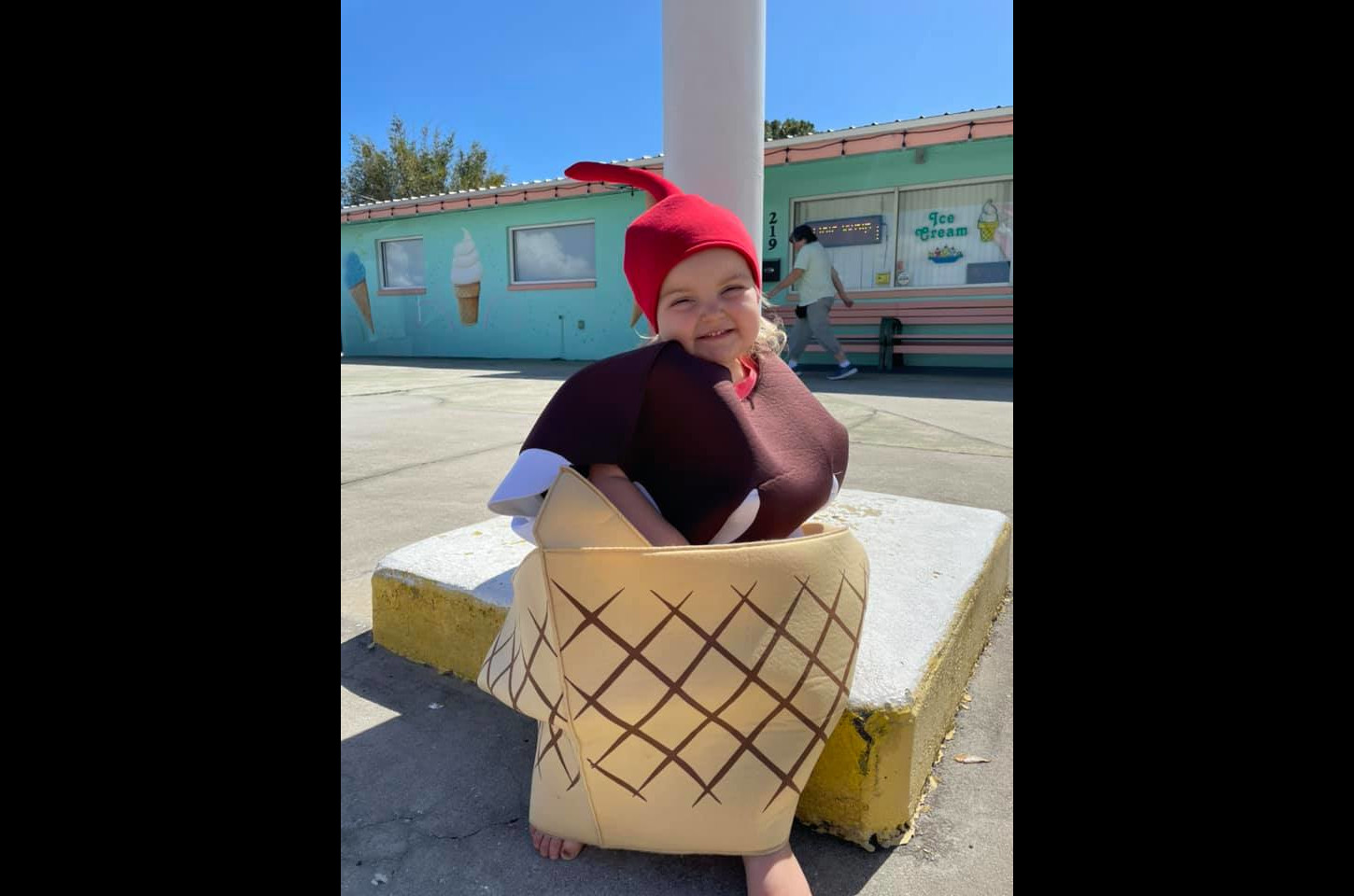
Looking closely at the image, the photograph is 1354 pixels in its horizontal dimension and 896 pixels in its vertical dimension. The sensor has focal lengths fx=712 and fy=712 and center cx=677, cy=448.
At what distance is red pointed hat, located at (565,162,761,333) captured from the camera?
1339 mm

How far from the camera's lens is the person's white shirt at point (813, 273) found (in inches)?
319

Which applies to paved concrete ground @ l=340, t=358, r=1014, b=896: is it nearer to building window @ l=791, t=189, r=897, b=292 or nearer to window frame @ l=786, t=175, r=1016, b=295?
window frame @ l=786, t=175, r=1016, b=295

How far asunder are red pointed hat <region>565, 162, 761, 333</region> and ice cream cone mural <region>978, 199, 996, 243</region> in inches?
345

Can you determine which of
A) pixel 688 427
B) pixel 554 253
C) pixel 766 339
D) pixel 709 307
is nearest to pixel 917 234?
pixel 554 253

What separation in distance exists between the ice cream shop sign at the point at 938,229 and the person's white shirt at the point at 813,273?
201cm

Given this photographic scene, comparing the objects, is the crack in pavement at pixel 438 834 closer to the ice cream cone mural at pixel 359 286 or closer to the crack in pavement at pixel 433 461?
the crack in pavement at pixel 433 461

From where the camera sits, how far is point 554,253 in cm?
1204

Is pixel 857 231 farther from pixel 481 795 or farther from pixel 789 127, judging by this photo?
pixel 789 127
